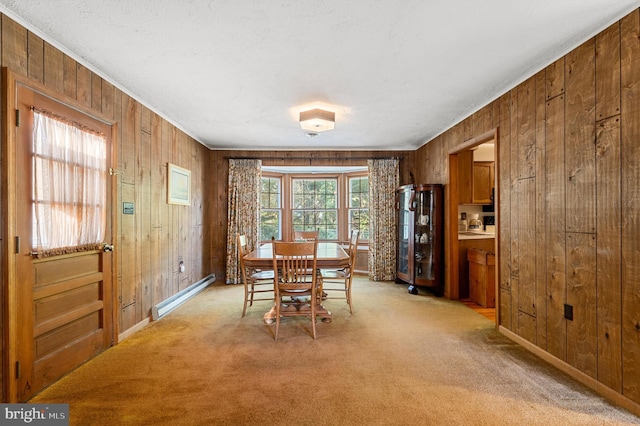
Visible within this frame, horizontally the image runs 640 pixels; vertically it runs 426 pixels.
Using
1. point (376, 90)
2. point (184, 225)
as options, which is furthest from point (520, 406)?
point (184, 225)

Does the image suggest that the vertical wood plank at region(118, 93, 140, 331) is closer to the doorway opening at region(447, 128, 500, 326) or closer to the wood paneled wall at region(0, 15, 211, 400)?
the wood paneled wall at region(0, 15, 211, 400)

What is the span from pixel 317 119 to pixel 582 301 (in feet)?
9.35

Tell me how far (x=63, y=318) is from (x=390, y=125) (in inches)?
160

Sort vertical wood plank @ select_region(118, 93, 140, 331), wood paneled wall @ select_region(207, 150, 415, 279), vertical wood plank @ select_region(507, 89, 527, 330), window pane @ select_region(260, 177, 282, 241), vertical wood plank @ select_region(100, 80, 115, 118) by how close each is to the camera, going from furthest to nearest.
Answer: window pane @ select_region(260, 177, 282, 241) → wood paneled wall @ select_region(207, 150, 415, 279) → vertical wood plank @ select_region(118, 93, 140, 331) → vertical wood plank @ select_region(507, 89, 527, 330) → vertical wood plank @ select_region(100, 80, 115, 118)

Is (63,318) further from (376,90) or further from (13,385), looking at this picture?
(376,90)

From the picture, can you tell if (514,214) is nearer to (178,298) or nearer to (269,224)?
(178,298)

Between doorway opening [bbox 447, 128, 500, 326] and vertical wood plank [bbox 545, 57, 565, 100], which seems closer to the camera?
vertical wood plank [bbox 545, 57, 565, 100]

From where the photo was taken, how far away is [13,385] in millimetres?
1863

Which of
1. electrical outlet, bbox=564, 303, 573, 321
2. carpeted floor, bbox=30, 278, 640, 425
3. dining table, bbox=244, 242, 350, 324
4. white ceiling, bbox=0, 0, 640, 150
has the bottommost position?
carpeted floor, bbox=30, 278, 640, 425

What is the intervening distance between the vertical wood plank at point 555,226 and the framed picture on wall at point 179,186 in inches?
161

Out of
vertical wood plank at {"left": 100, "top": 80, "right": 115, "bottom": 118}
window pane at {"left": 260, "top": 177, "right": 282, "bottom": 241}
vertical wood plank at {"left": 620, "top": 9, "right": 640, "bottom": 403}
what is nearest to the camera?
vertical wood plank at {"left": 620, "top": 9, "right": 640, "bottom": 403}

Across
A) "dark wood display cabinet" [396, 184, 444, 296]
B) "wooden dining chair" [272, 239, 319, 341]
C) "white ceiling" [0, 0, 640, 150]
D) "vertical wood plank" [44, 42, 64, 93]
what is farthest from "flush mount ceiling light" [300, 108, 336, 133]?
"vertical wood plank" [44, 42, 64, 93]

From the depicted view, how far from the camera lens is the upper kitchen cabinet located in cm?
457

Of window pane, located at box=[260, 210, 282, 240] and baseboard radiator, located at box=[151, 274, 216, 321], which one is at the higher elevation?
window pane, located at box=[260, 210, 282, 240]
